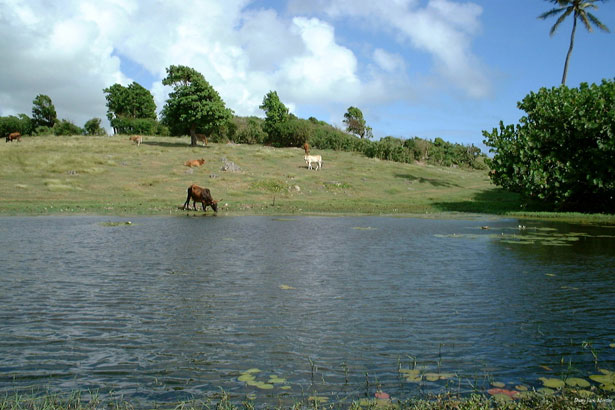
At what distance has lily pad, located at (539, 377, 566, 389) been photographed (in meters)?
6.31

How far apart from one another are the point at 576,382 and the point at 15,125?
116188mm

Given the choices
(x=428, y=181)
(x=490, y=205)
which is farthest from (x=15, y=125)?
(x=490, y=205)

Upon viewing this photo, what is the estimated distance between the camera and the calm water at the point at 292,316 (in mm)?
6656

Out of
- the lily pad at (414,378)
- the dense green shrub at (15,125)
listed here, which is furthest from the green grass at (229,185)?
the dense green shrub at (15,125)

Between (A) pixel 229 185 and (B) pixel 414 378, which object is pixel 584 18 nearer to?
(A) pixel 229 185

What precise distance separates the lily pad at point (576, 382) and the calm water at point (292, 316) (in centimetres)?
22

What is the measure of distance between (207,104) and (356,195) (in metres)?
30.3

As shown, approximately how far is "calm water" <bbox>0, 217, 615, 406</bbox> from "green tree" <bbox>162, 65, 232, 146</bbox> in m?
51.2

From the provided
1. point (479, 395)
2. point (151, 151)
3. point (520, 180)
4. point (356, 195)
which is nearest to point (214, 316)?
point (479, 395)

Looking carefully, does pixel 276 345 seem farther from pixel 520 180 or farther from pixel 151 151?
pixel 151 151

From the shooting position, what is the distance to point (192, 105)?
6844 centimetres

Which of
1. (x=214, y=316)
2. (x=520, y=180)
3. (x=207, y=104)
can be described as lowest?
(x=214, y=316)

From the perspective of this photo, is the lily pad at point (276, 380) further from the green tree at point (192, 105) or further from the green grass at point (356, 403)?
the green tree at point (192, 105)

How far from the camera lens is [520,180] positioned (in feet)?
118
